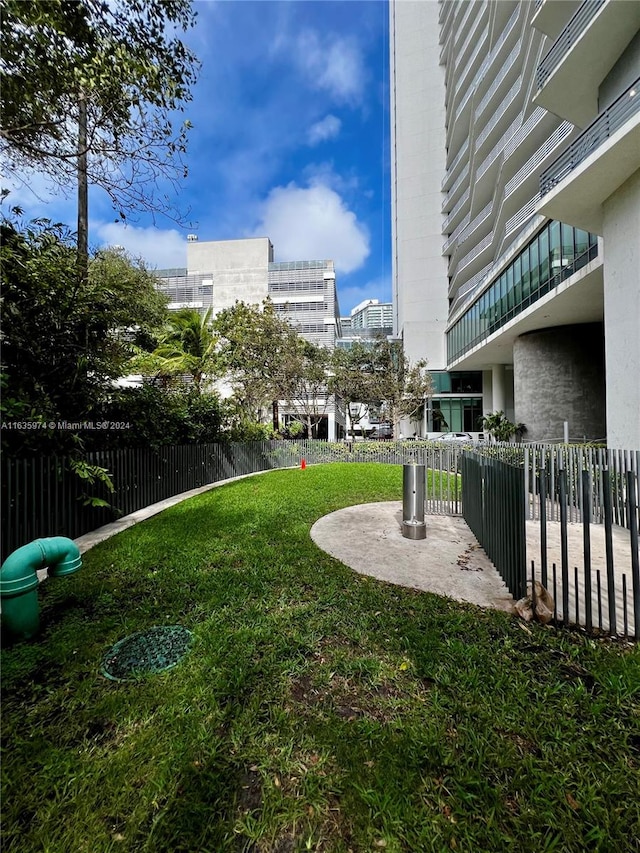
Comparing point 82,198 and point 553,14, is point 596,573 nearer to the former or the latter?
point 82,198

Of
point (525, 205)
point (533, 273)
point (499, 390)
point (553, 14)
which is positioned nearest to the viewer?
point (553, 14)

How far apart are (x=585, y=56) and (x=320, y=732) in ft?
52.2

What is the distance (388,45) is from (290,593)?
7989 cm

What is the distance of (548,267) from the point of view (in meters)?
16.0

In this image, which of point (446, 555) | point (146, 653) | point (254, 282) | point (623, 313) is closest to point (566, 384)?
point (623, 313)

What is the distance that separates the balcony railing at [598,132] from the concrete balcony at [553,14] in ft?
20.0

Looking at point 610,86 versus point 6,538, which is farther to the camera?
point 610,86

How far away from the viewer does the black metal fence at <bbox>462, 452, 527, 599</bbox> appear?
3780 millimetres

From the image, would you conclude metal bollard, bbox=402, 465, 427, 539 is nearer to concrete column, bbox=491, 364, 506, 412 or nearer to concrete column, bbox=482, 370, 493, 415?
concrete column, bbox=491, 364, 506, 412

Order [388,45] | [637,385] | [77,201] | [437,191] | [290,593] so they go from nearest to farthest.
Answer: [290,593], [77,201], [637,385], [437,191], [388,45]

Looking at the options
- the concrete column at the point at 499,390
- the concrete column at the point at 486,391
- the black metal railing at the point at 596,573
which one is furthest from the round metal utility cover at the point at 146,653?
the concrete column at the point at 486,391

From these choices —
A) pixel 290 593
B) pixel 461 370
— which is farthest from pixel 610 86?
pixel 461 370

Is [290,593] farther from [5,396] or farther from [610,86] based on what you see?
[610,86]

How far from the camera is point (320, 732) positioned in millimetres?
2209
